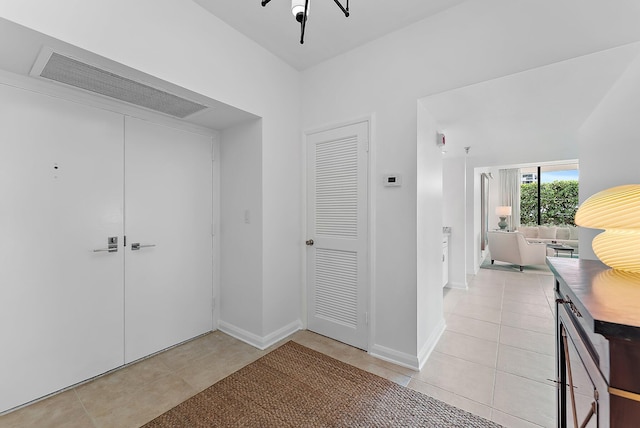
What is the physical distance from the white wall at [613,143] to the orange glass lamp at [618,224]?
2.85ft

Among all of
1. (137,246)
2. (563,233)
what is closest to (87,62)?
(137,246)

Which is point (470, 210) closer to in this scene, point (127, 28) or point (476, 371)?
point (476, 371)

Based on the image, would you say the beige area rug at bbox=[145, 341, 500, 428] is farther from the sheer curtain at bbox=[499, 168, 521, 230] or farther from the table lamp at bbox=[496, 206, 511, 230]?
the sheer curtain at bbox=[499, 168, 521, 230]

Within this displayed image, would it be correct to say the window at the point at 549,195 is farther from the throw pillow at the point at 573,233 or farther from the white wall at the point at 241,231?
the white wall at the point at 241,231

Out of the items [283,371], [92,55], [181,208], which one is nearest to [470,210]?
[283,371]

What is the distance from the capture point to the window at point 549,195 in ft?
25.2

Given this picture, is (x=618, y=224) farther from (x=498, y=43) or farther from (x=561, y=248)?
(x=561, y=248)

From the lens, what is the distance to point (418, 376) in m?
2.04

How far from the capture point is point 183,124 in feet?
8.52

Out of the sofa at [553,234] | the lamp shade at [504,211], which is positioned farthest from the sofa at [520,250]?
the lamp shade at [504,211]

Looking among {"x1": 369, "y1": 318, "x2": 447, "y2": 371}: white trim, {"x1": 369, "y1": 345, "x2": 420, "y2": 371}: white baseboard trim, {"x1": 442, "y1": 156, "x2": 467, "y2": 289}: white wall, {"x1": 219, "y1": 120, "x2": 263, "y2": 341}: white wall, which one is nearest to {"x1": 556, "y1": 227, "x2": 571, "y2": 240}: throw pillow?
{"x1": 442, "y1": 156, "x2": 467, "y2": 289}: white wall

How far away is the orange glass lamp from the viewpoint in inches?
36.0

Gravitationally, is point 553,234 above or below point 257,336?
above

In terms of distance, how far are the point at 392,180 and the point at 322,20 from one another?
1.38 metres
